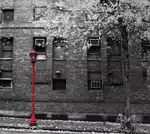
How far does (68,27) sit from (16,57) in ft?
26.5

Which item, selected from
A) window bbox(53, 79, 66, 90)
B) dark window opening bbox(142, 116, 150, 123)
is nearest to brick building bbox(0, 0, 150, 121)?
window bbox(53, 79, 66, 90)

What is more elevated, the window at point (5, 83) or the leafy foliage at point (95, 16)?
the leafy foliage at point (95, 16)

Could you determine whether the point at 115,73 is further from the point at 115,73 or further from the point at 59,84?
the point at 59,84

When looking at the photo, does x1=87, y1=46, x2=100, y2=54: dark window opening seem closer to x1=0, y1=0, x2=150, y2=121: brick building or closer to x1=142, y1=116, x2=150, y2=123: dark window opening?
x1=0, y1=0, x2=150, y2=121: brick building

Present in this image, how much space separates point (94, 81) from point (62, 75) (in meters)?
2.65

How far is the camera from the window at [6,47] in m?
20.6

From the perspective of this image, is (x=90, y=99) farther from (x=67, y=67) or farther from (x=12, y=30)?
(x=12, y=30)

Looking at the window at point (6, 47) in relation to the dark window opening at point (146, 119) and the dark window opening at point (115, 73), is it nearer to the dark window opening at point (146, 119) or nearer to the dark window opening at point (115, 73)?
the dark window opening at point (115, 73)

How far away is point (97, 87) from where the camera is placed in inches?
773

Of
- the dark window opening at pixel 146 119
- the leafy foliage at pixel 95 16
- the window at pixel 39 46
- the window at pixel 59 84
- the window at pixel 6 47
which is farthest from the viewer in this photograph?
the window at pixel 6 47

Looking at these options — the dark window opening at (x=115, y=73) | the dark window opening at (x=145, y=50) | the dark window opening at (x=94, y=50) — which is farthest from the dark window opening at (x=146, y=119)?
the dark window opening at (x=94, y=50)

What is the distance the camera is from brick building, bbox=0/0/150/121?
1930cm

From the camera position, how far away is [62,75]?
65.5ft

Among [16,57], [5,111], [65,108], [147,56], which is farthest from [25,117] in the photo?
[147,56]
